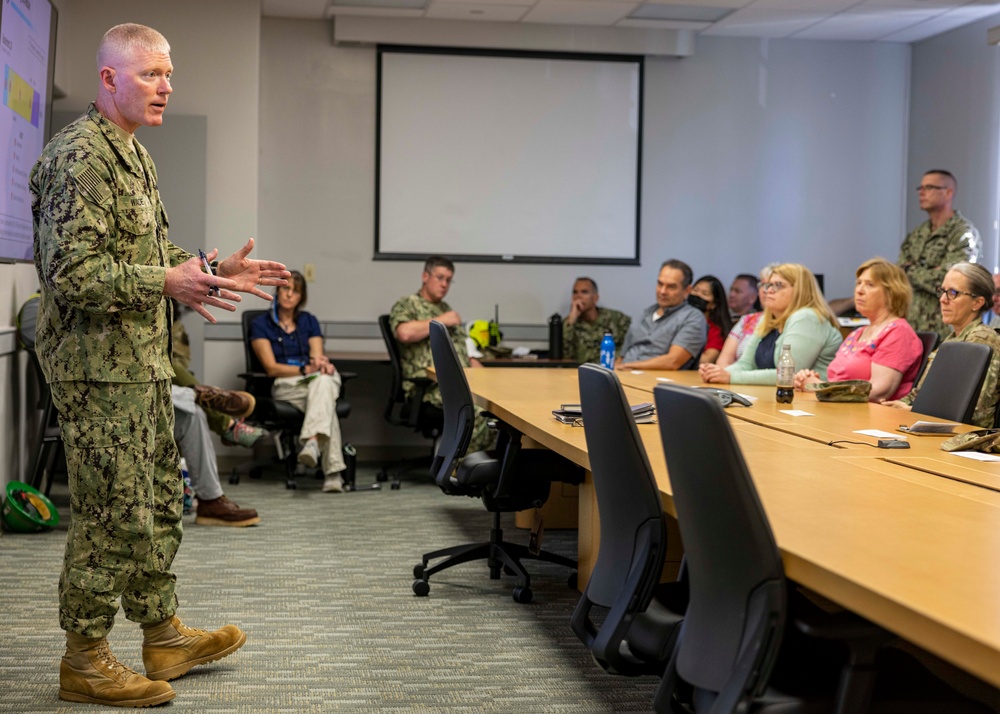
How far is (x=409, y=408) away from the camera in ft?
19.6

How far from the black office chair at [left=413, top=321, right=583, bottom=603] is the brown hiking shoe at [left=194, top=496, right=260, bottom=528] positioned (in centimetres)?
121

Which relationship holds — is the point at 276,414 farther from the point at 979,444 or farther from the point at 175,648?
the point at 979,444

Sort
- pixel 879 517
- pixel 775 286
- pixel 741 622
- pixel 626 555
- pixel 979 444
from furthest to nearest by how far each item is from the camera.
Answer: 1. pixel 775 286
2. pixel 979 444
3. pixel 626 555
4. pixel 879 517
5. pixel 741 622

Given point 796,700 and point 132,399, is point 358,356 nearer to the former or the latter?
point 132,399

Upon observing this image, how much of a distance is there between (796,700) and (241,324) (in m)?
5.58

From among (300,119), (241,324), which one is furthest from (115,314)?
(300,119)

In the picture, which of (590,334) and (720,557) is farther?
(590,334)

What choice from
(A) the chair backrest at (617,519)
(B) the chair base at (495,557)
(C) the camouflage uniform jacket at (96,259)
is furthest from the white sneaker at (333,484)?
(A) the chair backrest at (617,519)

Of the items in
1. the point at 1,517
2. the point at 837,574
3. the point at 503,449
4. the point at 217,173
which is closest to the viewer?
the point at 837,574

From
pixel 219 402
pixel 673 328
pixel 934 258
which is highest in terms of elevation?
pixel 934 258

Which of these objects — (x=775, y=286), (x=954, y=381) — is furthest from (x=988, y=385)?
(x=775, y=286)

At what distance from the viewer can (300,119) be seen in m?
7.09

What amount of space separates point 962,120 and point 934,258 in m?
1.42

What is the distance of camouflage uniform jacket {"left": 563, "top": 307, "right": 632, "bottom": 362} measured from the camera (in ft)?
23.2
